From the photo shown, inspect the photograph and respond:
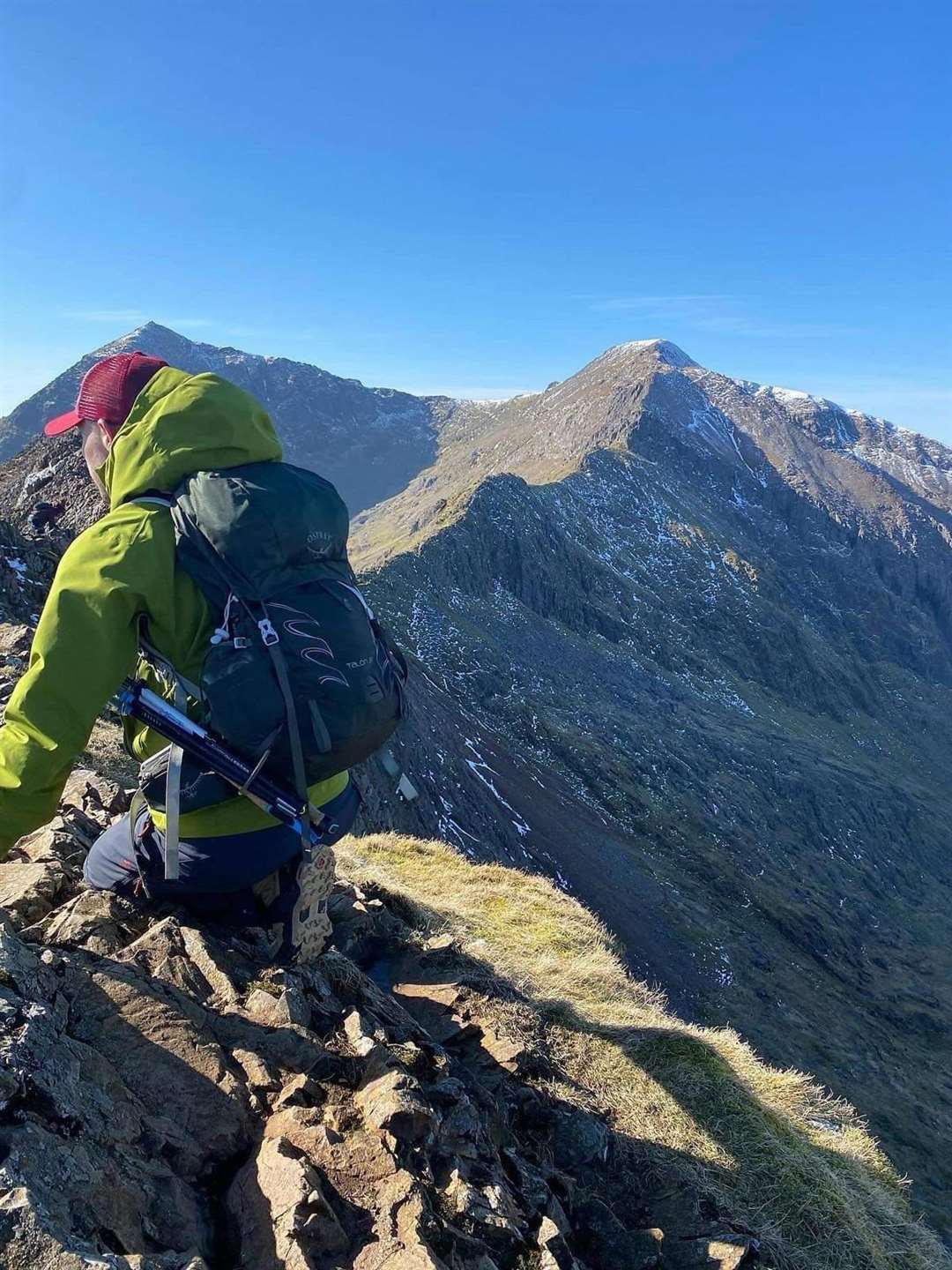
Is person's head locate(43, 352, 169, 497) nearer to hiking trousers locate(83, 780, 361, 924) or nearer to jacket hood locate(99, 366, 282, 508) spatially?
jacket hood locate(99, 366, 282, 508)

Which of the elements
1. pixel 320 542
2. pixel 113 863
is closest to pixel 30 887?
pixel 113 863

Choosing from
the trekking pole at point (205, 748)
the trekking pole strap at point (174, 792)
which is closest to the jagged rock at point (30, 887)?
the trekking pole strap at point (174, 792)

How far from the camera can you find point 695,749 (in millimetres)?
95688

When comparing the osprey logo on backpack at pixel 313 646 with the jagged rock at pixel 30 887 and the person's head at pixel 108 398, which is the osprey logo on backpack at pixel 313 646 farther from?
the jagged rock at pixel 30 887

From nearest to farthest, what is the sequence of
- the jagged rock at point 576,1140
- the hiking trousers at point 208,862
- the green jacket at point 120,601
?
1. the green jacket at point 120,601
2. the hiking trousers at point 208,862
3. the jagged rock at point 576,1140

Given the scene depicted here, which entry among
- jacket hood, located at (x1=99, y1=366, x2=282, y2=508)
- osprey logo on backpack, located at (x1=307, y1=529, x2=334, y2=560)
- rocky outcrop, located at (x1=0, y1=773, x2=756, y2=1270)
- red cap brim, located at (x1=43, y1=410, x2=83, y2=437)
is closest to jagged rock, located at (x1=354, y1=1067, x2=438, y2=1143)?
rocky outcrop, located at (x1=0, y1=773, x2=756, y2=1270)

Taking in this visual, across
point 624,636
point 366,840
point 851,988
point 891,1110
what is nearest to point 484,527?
point 624,636

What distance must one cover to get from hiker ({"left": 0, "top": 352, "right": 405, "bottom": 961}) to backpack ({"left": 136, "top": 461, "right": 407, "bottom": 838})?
0.07 feet

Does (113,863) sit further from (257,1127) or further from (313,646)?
(313,646)

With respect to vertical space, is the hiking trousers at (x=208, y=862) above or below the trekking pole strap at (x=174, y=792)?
below

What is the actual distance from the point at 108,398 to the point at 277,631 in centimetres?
157

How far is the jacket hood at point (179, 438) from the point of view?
3.86 meters

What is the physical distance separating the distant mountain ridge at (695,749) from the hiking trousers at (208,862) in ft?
65.9

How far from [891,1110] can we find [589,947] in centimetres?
5181
